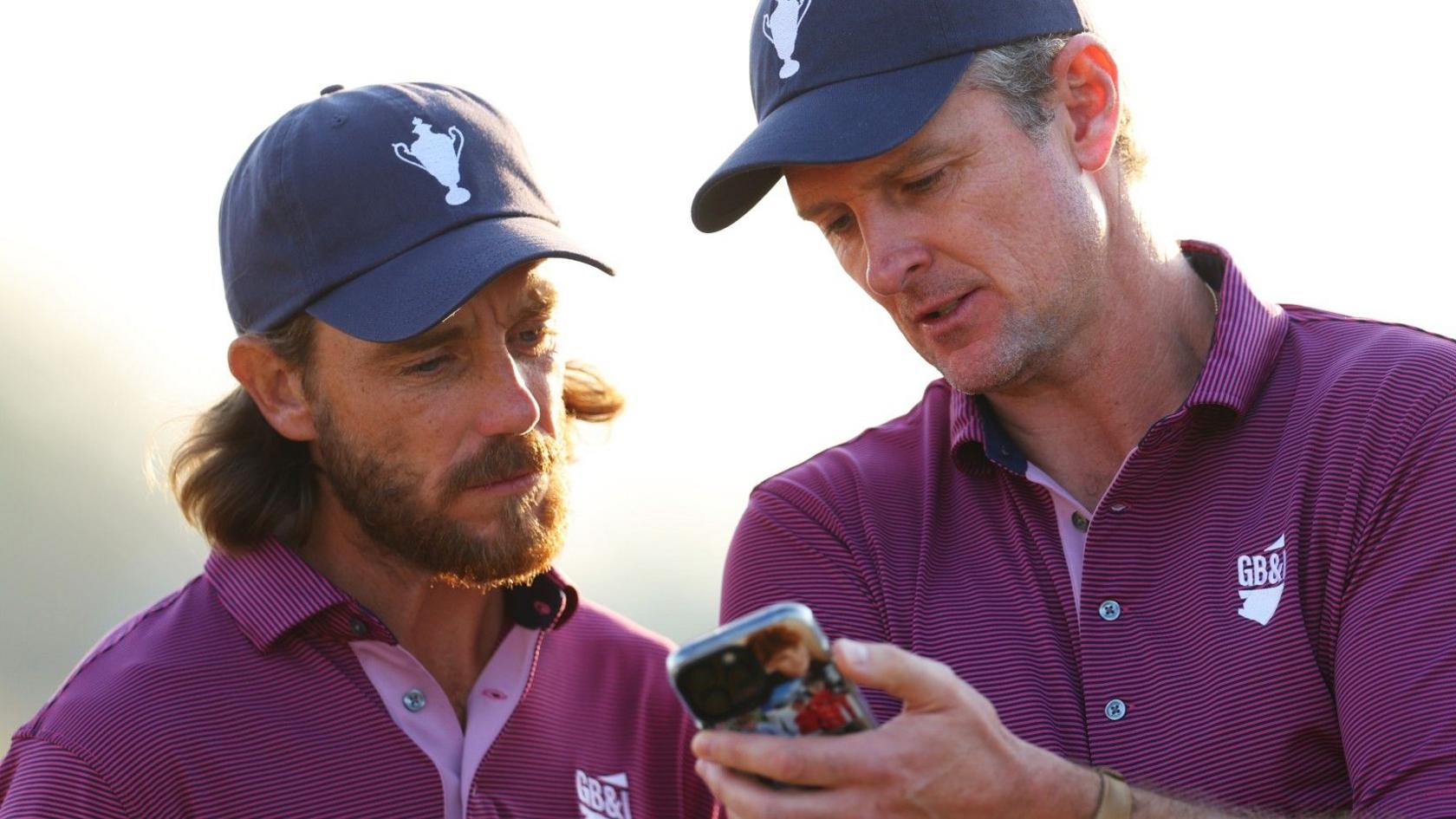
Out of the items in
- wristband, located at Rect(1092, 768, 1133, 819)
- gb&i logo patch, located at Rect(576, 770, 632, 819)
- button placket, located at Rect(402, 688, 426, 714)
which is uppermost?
wristband, located at Rect(1092, 768, 1133, 819)

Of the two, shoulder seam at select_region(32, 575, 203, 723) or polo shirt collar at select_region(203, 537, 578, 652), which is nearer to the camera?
shoulder seam at select_region(32, 575, 203, 723)

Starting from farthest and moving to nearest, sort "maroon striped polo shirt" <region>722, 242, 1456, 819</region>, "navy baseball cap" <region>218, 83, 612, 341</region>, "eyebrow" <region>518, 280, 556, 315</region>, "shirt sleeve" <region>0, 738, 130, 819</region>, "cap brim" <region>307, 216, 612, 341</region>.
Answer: "eyebrow" <region>518, 280, 556, 315</region> → "navy baseball cap" <region>218, 83, 612, 341</region> → "cap brim" <region>307, 216, 612, 341</region> → "shirt sleeve" <region>0, 738, 130, 819</region> → "maroon striped polo shirt" <region>722, 242, 1456, 819</region>

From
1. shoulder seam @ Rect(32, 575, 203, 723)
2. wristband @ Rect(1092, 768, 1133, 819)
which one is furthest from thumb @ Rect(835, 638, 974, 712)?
shoulder seam @ Rect(32, 575, 203, 723)

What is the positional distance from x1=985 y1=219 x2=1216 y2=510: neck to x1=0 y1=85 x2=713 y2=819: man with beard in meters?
1.14

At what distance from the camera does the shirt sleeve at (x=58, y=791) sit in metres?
3.10

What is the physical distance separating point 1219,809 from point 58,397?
19.3 feet

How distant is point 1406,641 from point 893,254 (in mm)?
1231

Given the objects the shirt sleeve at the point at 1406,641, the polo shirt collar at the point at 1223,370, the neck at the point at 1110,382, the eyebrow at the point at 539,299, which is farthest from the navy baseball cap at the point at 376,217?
the shirt sleeve at the point at 1406,641

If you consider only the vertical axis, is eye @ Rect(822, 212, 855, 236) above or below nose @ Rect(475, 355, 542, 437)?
above

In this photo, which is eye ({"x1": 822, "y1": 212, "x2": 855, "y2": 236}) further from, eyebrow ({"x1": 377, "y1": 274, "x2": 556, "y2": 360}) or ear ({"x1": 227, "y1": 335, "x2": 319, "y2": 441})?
ear ({"x1": 227, "y1": 335, "x2": 319, "y2": 441})

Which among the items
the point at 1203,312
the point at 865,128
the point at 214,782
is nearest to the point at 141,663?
the point at 214,782

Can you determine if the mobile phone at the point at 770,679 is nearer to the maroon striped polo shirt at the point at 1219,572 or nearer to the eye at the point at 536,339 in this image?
the maroon striped polo shirt at the point at 1219,572

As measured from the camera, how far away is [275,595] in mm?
3543

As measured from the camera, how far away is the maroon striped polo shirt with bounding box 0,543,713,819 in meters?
3.20
